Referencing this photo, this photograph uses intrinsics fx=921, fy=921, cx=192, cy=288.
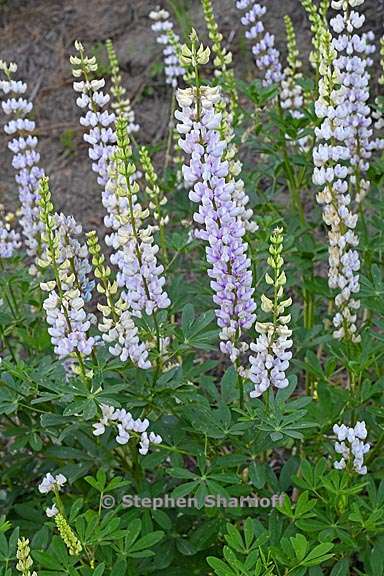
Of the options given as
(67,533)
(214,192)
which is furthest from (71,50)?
(67,533)

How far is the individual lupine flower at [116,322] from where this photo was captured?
92.5 inches

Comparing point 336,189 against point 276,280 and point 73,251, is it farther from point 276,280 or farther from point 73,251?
point 73,251

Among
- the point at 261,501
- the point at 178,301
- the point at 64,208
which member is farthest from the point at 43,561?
the point at 64,208

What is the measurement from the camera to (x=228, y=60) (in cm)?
324

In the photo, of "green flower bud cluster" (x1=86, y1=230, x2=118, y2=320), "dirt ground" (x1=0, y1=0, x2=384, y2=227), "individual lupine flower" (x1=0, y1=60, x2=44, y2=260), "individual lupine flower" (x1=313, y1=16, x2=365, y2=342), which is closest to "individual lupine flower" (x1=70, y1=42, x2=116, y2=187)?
"individual lupine flower" (x1=0, y1=60, x2=44, y2=260)

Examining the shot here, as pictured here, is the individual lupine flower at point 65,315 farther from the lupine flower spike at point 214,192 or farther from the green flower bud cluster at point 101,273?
the lupine flower spike at point 214,192

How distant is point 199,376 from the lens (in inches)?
121

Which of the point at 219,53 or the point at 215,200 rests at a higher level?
the point at 219,53

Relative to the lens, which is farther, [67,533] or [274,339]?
[274,339]

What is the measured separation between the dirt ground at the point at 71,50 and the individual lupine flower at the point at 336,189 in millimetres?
2938

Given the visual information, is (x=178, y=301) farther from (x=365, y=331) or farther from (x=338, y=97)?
(x=338, y=97)

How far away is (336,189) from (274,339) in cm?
59

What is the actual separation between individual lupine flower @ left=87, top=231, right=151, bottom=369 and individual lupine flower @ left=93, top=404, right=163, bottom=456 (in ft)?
0.46

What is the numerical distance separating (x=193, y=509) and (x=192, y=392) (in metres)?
0.44
